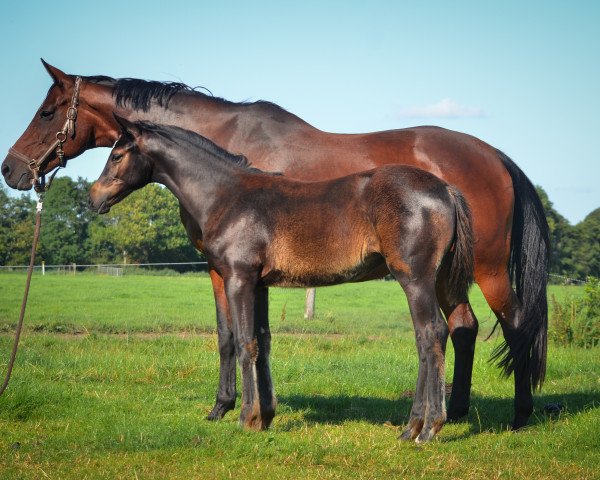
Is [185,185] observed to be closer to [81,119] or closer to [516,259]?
[81,119]

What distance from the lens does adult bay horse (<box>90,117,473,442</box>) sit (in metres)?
5.66

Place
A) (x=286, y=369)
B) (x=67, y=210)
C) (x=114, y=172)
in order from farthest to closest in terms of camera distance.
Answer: (x=67, y=210), (x=286, y=369), (x=114, y=172)

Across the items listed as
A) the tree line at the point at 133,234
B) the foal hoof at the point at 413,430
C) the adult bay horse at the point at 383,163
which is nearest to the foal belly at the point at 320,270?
the adult bay horse at the point at 383,163

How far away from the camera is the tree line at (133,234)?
46812 mm

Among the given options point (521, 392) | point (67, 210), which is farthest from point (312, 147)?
point (67, 210)

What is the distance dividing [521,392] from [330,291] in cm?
2526

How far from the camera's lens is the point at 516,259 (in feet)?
23.4

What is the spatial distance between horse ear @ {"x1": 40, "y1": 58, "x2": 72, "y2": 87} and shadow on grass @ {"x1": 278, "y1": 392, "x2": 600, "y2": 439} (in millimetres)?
3747

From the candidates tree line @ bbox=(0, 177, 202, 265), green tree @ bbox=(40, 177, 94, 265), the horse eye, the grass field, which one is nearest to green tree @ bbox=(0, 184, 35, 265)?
tree line @ bbox=(0, 177, 202, 265)

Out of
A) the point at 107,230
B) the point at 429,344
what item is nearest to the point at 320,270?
the point at 429,344

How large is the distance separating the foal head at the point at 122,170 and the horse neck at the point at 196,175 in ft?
0.46

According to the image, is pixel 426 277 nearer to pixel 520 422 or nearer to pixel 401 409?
pixel 520 422

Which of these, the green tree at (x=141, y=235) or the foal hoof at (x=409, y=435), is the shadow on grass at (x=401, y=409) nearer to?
the foal hoof at (x=409, y=435)

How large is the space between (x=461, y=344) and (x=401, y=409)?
90cm
